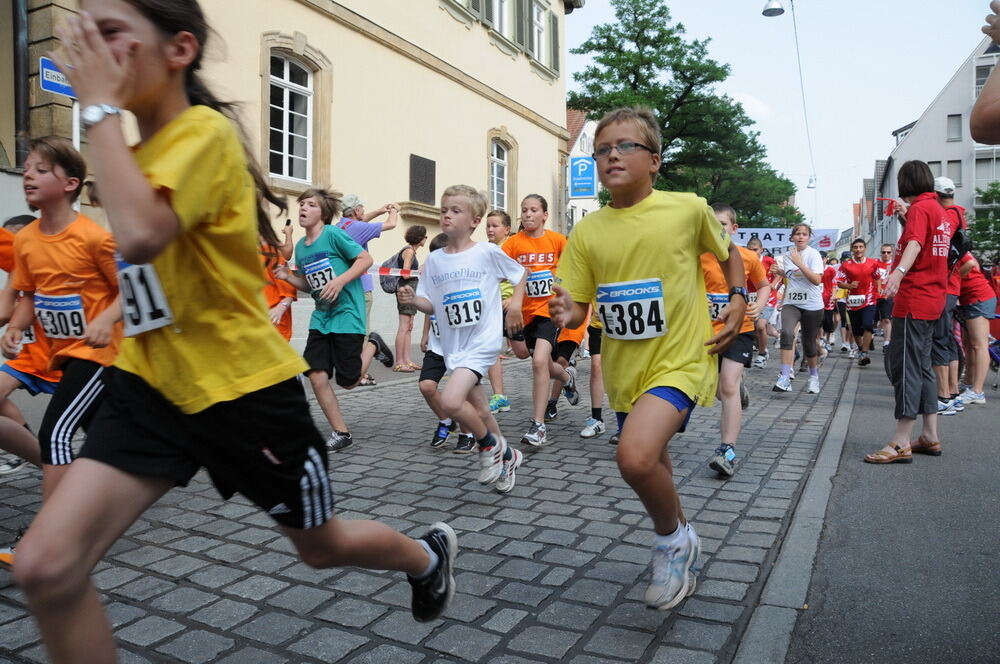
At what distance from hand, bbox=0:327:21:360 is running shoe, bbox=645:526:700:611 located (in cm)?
292

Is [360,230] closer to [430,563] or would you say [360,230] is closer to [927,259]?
[927,259]

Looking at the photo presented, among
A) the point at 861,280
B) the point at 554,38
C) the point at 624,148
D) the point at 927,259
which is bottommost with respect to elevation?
the point at 927,259

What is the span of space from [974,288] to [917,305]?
162 inches

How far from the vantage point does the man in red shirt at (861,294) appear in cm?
1446

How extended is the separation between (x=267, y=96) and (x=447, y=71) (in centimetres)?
572

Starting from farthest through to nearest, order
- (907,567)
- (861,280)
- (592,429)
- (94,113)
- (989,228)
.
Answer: (989,228)
(861,280)
(592,429)
(907,567)
(94,113)

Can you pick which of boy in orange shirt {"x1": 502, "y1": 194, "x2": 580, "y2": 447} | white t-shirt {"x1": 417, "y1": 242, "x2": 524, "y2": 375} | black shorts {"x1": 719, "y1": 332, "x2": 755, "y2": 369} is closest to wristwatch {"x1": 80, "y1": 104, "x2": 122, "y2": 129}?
white t-shirt {"x1": 417, "y1": 242, "x2": 524, "y2": 375}

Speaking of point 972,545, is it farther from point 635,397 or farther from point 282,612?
point 282,612

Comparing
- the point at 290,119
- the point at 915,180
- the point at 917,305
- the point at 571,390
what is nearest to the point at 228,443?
the point at 917,305

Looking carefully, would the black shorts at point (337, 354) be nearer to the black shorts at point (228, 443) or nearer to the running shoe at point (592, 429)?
the running shoe at point (592, 429)

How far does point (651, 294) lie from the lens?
329cm

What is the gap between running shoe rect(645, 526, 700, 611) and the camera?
2.99 meters

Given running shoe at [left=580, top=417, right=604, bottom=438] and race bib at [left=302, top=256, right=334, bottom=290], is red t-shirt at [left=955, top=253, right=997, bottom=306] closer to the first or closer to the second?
running shoe at [left=580, top=417, right=604, bottom=438]

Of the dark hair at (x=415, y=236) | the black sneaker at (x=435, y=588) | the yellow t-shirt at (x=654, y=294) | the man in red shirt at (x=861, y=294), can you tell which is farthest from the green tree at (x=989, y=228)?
the black sneaker at (x=435, y=588)
